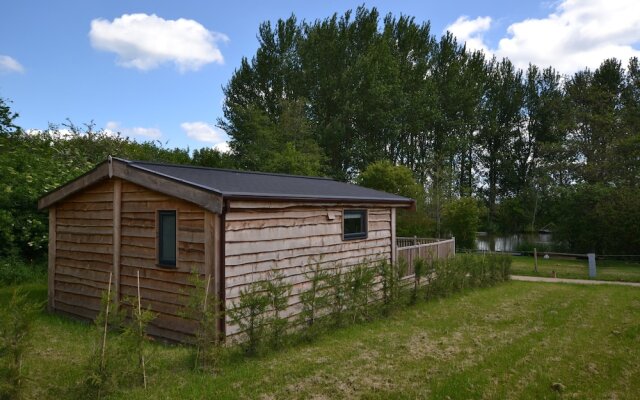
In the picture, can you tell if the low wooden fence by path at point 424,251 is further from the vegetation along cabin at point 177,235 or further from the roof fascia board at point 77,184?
the roof fascia board at point 77,184

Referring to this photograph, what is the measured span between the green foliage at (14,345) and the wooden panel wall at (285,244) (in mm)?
2745

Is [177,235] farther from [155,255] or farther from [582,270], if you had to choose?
[582,270]

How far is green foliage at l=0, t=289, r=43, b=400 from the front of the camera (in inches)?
187

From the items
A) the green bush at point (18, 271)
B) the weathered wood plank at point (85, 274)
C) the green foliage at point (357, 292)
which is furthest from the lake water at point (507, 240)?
the weathered wood plank at point (85, 274)

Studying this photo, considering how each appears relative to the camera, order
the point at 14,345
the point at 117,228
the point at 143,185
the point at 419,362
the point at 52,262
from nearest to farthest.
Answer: the point at 14,345
the point at 419,362
the point at 143,185
the point at 117,228
the point at 52,262

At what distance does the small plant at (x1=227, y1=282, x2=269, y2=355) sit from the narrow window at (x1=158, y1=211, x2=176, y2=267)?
5.86 ft

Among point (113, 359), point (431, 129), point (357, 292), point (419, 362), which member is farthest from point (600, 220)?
point (113, 359)

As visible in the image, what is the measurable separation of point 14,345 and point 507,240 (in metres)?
37.1

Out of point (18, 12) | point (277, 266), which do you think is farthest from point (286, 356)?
point (18, 12)

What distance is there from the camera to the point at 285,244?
8.72m

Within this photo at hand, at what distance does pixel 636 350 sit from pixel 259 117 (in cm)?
2865

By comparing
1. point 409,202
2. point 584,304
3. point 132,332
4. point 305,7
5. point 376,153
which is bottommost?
point 584,304

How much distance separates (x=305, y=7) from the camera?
123ft

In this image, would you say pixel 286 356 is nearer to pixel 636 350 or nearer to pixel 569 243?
pixel 636 350
